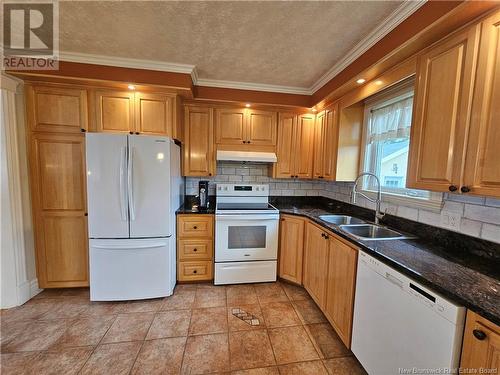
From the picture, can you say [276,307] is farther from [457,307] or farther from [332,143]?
[332,143]

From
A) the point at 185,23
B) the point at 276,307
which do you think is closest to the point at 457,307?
the point at 276,307

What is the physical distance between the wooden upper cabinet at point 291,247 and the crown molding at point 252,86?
168cm

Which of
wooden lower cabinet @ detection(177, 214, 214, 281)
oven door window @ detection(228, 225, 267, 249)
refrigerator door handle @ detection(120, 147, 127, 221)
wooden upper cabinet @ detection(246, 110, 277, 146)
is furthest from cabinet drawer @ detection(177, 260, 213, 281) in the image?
wooden upper cabinet @ detection(246, 110, 277, 146)

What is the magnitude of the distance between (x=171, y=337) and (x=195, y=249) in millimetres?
958

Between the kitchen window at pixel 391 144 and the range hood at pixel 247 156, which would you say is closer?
the kitchen window at pixel 391 144

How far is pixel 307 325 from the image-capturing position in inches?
77.9

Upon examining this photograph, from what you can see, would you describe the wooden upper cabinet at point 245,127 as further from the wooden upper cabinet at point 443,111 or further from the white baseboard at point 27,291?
the white baseboard at point 27,291

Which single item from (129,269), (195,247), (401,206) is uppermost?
(401,206)

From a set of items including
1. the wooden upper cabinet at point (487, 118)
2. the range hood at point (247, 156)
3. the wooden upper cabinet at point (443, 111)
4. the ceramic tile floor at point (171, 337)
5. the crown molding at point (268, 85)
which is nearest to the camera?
the wooden upper cabinet at point (487, 118)

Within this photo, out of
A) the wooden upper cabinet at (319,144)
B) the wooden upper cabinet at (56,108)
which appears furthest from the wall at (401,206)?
the wooden upper cabinet at (56,108)

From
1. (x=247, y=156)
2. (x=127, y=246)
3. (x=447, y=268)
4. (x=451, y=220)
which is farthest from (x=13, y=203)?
(x=451, y=220)

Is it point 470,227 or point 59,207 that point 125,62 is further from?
point 470,227

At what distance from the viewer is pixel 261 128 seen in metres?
2.91

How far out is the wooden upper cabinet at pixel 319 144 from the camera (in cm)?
275
